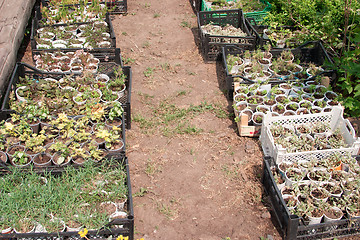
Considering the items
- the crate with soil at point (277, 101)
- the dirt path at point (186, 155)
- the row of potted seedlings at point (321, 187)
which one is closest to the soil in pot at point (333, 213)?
the row of potted seedlings at point (321, 187)

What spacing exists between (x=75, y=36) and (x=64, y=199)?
449cm

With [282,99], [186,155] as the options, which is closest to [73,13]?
[186,155]

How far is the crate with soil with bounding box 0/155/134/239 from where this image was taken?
4.10 meters

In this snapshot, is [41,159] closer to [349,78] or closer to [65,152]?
[65,152]

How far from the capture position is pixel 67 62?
7.07m

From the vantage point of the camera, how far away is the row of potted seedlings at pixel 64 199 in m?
4.14

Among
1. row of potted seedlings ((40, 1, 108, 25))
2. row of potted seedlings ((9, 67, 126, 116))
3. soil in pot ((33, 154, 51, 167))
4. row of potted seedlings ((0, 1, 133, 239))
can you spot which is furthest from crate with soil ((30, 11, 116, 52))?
soil in pot ((33, 154, 51, 167))

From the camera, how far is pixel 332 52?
7281 mm

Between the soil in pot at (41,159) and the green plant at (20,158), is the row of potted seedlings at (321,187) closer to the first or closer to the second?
the soil in pot at (41,159)

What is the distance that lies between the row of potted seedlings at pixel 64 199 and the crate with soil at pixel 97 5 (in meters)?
5.01

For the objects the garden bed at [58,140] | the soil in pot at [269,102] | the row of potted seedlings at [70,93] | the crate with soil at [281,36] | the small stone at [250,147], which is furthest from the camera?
the crate with soil at [281,36]

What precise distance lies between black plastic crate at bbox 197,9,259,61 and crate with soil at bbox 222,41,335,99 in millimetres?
309

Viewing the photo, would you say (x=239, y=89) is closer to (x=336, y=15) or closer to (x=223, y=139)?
(x=223, y=139)

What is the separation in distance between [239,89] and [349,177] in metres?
2.40
